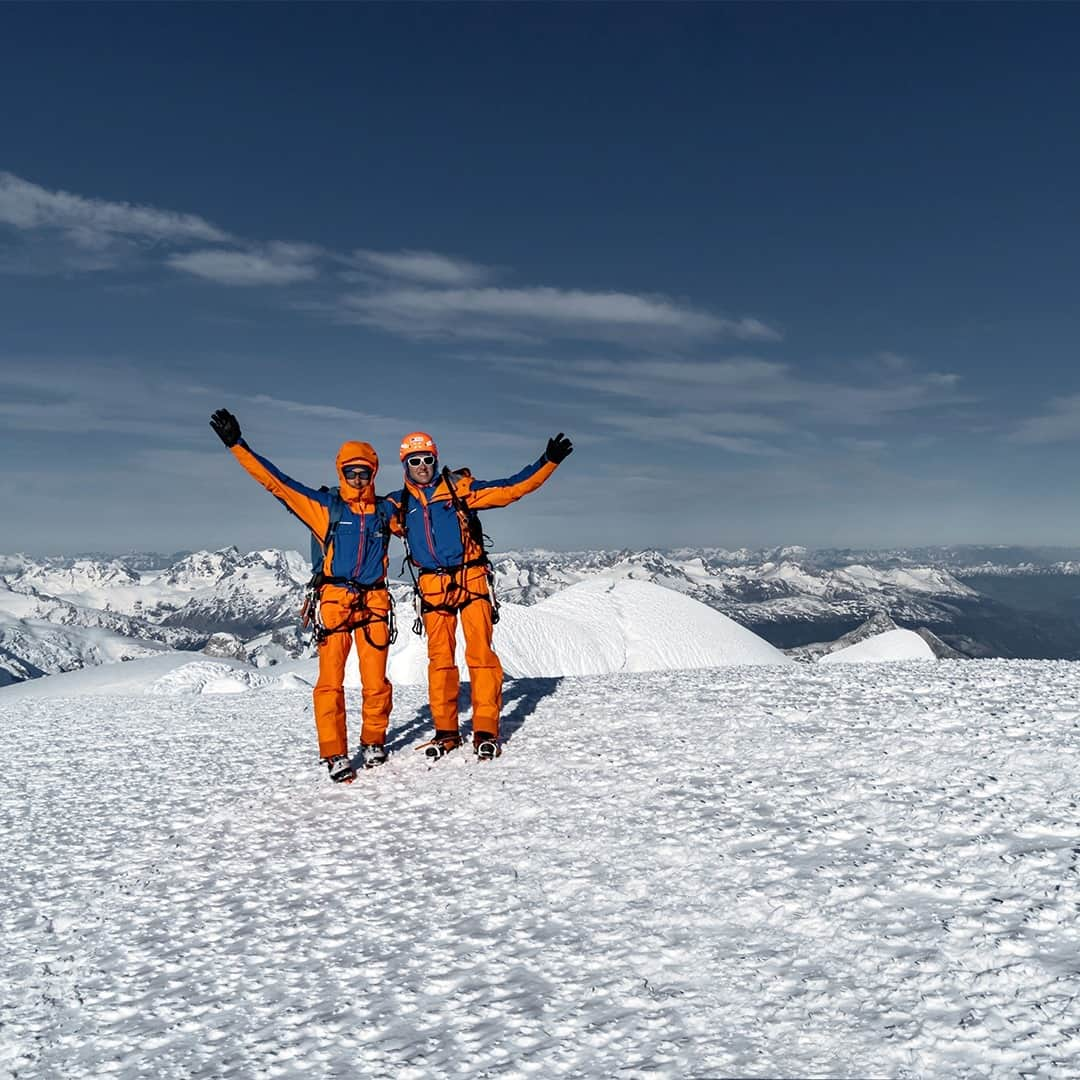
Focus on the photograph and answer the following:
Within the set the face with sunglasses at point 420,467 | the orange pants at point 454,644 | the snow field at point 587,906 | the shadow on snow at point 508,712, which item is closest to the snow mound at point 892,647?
the shadow on snow at point 508,712

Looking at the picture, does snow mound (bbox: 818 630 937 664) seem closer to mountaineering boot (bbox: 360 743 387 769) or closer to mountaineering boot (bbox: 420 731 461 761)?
mountaineering boot (bbox: 420 731 461 761)

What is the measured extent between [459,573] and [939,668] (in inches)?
342

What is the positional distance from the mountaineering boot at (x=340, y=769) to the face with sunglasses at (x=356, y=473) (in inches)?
132

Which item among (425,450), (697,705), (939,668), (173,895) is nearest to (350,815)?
(173,895)

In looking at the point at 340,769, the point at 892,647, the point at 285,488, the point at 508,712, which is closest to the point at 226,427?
the point at 285,488

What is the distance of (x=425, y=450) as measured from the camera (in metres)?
9.41

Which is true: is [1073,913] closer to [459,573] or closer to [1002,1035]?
[1002,1035]

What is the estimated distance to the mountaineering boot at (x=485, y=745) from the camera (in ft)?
29.1

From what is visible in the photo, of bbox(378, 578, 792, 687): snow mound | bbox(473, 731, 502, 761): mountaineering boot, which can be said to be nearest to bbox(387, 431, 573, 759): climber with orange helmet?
bbox(473, 731, 502, 761): mountaineering boot

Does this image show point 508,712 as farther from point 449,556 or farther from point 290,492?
point 290,492

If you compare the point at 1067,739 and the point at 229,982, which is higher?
the point at 1067,739

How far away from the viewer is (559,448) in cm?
926

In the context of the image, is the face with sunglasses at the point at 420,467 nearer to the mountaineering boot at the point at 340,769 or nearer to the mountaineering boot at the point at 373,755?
the mountaineering boot at the point at 373,755

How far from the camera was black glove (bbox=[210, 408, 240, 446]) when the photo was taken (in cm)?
869
